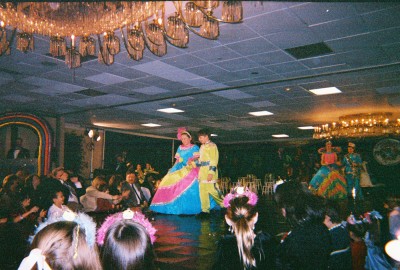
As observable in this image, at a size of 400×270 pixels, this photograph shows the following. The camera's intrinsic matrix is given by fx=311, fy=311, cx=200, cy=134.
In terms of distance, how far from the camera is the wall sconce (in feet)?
43.4

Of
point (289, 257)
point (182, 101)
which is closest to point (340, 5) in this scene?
point (289, 257)

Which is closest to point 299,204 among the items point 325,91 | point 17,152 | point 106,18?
point 106,18

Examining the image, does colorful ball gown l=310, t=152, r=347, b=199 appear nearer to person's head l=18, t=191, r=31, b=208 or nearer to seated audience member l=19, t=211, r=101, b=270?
person's head l=18, t=191, r=31, b=208

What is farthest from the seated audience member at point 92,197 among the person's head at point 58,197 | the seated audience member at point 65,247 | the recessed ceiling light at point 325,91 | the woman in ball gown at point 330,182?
the woman in ball gown at point 330,182

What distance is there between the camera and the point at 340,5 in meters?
3.66

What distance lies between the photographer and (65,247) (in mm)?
1180

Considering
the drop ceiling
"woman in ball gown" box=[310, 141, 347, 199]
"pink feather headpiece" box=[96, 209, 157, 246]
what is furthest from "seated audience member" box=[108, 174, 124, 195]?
"woman in ball gown" box=[310, 141, 347, 199]

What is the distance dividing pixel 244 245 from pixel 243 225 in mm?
135

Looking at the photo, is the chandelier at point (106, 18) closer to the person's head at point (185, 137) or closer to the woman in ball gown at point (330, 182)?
the person's head at point (185, 137)

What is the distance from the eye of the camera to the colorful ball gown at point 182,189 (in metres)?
6.01

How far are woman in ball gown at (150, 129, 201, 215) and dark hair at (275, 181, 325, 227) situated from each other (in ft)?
12.7

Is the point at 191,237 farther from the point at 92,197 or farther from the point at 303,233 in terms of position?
the point at 92,197

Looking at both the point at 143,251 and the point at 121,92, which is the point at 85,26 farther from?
the point at 121,92

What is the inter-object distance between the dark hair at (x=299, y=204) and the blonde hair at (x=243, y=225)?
0.86 ft
